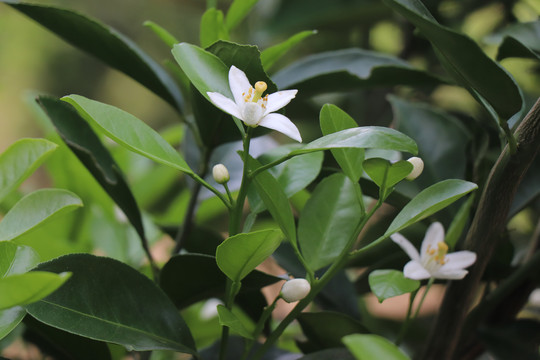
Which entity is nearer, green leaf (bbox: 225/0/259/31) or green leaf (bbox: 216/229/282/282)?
green leaf (bbox: 216/229/282/282)

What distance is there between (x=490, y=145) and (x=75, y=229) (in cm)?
39

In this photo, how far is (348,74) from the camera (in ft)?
1.21

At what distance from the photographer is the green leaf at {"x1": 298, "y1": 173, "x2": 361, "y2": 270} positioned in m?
0.30

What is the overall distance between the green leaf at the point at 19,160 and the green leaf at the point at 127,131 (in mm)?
51

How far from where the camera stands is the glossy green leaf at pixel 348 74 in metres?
0.37

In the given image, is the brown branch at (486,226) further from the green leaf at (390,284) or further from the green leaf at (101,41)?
the green leaf at (101,41)

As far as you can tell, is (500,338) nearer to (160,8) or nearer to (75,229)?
(75,229)

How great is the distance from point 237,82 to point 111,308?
0.41 feet

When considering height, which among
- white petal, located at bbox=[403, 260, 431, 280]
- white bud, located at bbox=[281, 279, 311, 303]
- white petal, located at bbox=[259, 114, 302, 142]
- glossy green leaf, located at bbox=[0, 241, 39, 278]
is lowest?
white petal, located at bbox=[403, 260, 431, 280]

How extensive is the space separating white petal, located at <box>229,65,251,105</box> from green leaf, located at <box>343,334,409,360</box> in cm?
12

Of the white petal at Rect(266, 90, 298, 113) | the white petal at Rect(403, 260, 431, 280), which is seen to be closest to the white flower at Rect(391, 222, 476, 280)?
the white petal at Rect(403, 260, 431, 280)

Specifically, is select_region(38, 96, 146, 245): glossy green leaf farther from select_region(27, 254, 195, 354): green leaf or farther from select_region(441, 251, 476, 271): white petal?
select_region(441, 251, 476, 271): white petal

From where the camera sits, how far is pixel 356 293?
42 centimetres

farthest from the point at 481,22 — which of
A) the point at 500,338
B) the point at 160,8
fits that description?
the point at 160,8
